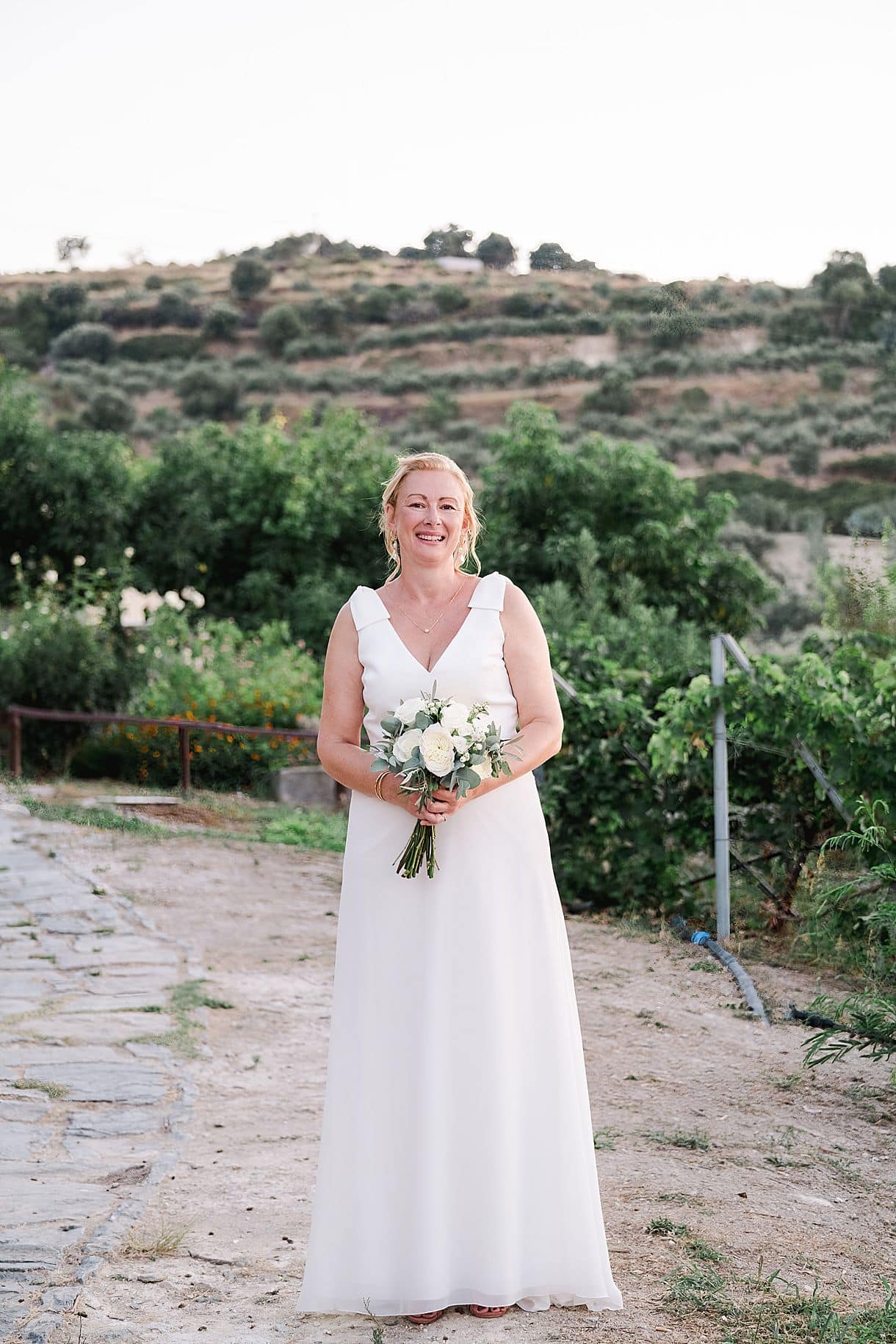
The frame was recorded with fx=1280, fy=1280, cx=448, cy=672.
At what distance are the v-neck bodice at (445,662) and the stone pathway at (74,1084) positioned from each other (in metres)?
1.50

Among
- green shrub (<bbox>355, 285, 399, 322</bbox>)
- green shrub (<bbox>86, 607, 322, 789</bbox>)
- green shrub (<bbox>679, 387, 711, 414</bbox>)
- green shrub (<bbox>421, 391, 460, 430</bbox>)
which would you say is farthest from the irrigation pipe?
green shrub (<bbox>355, 285, 399, 322</bbox>)

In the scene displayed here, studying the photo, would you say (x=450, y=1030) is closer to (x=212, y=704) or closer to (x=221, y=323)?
(x=212, y=704)

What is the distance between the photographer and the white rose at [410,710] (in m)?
2.70

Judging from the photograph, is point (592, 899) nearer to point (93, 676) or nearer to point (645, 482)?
point (93, 676)

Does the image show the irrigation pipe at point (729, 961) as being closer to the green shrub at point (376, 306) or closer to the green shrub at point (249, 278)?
the green shrub at point (376, 306)

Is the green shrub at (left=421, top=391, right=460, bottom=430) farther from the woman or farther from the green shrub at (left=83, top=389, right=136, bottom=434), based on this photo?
the woman

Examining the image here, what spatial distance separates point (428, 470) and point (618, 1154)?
2.19 m

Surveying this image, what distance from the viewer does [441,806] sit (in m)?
2.68

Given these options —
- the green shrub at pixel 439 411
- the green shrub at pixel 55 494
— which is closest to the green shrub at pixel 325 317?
the green shrub at pixel 439 411

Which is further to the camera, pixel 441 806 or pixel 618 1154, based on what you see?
pixel 618 1154

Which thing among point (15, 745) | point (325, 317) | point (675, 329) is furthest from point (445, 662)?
point (325, 317)

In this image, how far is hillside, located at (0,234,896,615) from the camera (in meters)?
28.0

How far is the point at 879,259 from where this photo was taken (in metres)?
28.5

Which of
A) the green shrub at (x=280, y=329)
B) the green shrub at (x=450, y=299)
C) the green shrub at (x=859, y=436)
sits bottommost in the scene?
the green shrub at (x=859, y=436)
